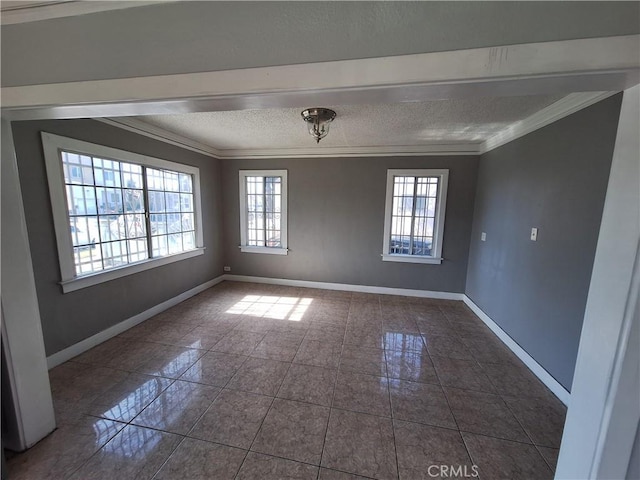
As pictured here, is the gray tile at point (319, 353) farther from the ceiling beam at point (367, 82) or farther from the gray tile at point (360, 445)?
the ceiling beam at point (367, 82)

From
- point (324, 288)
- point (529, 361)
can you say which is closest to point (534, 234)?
point (529, 361)

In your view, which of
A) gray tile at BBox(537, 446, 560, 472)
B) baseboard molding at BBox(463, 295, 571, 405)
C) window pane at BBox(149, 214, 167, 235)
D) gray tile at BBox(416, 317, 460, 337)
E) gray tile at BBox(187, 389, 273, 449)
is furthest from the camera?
window pane at BBox(149, 214, 167, 235)

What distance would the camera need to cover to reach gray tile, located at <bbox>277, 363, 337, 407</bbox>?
198cm

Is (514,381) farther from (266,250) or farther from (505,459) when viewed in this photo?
(266,250)

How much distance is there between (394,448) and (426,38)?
2.22 metres

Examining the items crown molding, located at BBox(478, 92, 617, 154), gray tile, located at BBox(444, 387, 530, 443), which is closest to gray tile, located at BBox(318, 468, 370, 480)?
gray tile, located at BBox(444, 387, 530, 443)

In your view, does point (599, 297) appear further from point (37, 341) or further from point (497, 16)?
point (37, 341)

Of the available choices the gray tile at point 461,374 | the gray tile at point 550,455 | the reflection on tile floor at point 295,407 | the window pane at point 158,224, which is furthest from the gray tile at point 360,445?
the window pane at point 158,224

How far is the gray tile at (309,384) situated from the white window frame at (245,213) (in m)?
2.54

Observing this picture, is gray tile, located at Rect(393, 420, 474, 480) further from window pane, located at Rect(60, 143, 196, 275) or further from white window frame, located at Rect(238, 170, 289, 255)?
white window frame, located at Rect(238, 170, 289, 255)

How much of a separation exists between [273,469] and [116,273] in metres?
2.61

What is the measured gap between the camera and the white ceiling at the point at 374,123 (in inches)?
92.1

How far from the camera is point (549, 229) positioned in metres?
2.26

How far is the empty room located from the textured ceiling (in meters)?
0.05
